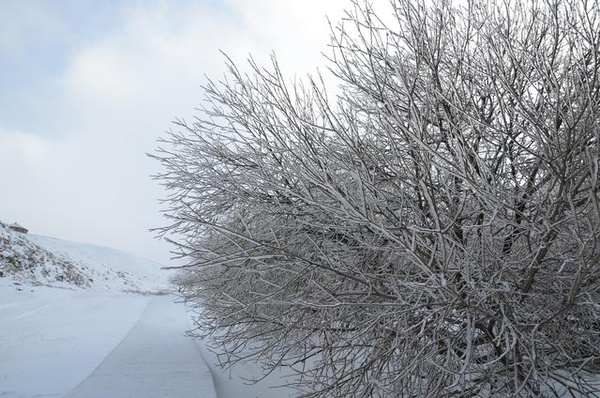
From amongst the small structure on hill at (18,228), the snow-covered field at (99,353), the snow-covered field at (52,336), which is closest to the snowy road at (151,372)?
the snow-covered field at (99,353)

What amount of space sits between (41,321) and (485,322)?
18.0 metres

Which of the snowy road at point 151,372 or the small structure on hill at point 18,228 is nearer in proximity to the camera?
the snowy road at point 151,372

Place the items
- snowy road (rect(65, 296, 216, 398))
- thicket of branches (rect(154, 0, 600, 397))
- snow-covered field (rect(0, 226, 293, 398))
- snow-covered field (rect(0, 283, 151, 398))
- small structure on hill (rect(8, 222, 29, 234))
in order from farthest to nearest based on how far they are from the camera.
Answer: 1. small structure on hill (rect(8, 222, 29, 234))
2. snow-covered field (rect(0, 283, 151, 398))
3. snow-covered field (rect(0, 226, 293, 398))
4. snowy road (rect(65, 296, 216, 398))
5. thicket of branches (rect(154, 0, 600, 397))

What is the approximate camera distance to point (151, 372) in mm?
9750

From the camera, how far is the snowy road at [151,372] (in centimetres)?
811

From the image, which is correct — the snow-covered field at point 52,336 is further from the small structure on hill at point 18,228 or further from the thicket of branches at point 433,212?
the small structure on hill at point 18,228

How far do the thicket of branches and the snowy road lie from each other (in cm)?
302

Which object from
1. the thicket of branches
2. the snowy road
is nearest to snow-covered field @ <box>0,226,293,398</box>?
the snowy road

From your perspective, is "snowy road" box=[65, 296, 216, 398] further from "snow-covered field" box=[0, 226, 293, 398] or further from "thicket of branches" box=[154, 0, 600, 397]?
"thicket of branches" box=[154, 0, 600, 397]

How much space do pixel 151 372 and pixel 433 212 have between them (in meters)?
8.84

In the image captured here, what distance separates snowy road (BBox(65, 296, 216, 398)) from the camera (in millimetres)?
8109

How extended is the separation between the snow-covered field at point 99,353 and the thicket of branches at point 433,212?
1075mm

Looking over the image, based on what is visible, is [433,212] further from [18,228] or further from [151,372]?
[18,228]

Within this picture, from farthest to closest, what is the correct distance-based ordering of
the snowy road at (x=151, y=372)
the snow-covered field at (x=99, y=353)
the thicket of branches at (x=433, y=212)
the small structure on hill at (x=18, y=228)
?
the small structure on hill at (x=18, y=228)
the snow-covered field at (x=99, y=353)
the snowy road at (x=151, y=372)
the thicket of branches at (x=433, y=212)
